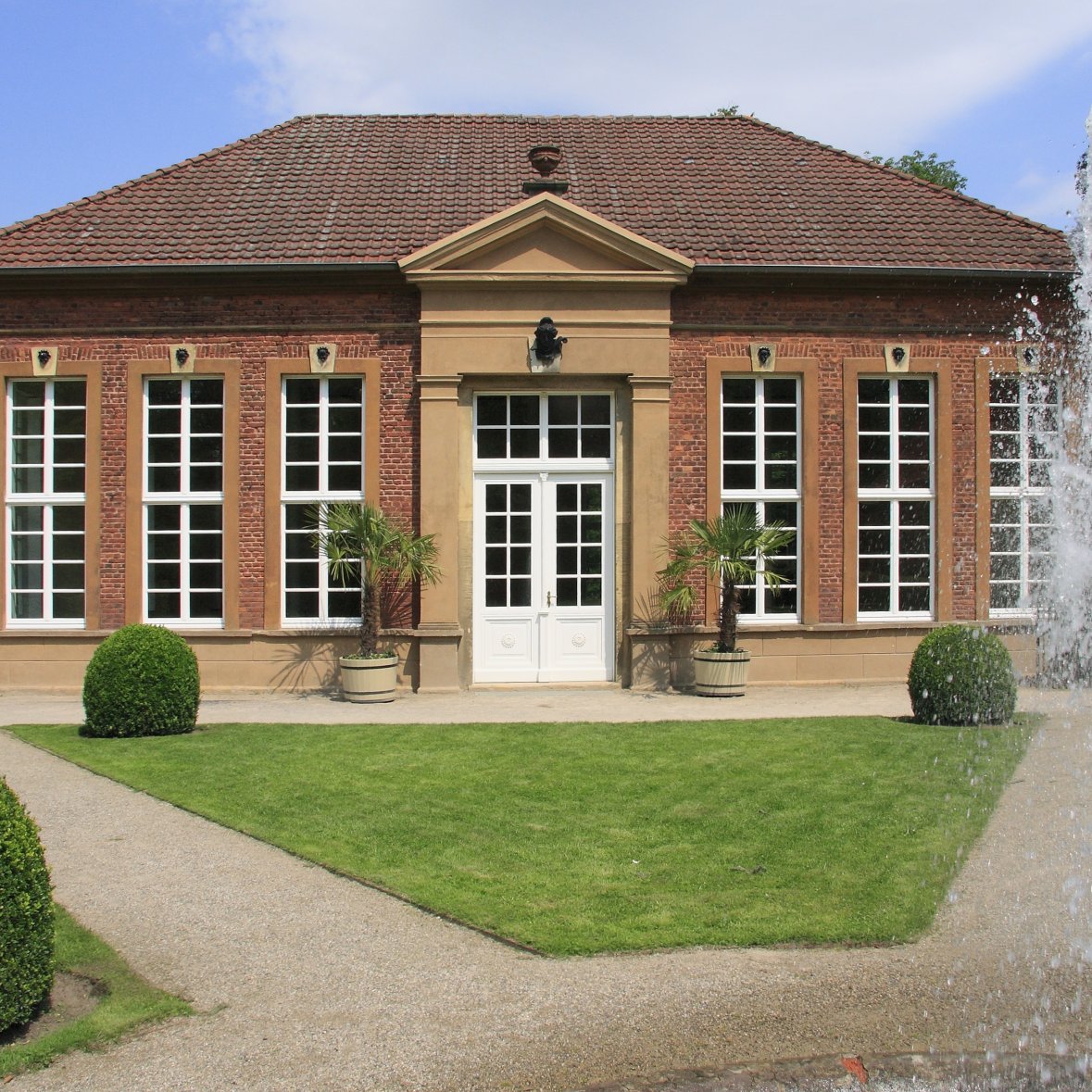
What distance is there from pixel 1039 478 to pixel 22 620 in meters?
13.3

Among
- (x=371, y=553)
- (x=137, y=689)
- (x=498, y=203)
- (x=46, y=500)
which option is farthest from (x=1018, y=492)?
(x=46, y=500)

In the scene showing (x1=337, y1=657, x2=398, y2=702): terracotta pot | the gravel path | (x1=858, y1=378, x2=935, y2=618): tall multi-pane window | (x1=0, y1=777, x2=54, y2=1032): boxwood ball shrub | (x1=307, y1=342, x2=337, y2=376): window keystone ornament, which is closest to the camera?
the gravel path

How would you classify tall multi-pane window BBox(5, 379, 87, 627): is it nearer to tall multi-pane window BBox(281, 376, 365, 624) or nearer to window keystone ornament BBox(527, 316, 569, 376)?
tall multi-pane window BBox(281, 376, 365, 624)

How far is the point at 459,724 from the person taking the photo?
11.2m

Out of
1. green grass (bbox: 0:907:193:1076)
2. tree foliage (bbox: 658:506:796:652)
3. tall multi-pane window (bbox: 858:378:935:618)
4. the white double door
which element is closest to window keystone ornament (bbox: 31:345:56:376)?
the white double door

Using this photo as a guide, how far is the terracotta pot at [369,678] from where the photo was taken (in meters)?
13.0

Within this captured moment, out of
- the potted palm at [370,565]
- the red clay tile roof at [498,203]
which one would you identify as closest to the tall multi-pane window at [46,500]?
the red clay tile roof at [498,203]

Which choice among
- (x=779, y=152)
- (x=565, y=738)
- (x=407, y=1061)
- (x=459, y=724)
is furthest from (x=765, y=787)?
(x=779, y=152)

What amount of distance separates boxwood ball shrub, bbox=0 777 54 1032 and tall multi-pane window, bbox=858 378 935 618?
38.4 ft

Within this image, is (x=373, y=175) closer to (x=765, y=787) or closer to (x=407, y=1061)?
(x=765, y=787)

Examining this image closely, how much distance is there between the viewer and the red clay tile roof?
14.2 metres

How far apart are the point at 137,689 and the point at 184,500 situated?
407 cm

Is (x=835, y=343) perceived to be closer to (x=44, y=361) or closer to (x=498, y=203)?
(x=498, y=203)

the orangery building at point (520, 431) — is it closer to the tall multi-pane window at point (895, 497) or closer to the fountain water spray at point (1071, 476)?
the tall multi-pane window at point (895, 497)
